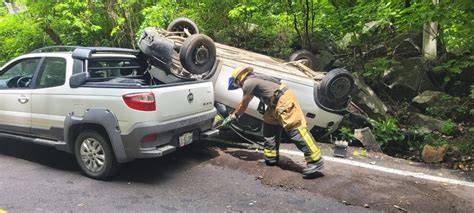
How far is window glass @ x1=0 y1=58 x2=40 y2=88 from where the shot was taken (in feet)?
17.9

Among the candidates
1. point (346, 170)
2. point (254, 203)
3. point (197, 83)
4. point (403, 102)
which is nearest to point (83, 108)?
point (197, 83)

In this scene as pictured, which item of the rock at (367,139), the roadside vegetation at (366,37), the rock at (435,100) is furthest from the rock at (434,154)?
the rock at (435,100)

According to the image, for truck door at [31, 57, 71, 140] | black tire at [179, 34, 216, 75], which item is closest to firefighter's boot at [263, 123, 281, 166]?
black tire at [179, 34, 216, 75]

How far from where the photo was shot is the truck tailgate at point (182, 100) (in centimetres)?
448

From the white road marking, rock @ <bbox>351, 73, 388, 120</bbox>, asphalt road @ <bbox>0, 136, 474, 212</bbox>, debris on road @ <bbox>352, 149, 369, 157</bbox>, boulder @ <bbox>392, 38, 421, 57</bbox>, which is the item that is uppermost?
boulder @ <bbox>392, 38, 421, 57</bbox>

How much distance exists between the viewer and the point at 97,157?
479 cm

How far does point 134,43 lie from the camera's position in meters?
11.0

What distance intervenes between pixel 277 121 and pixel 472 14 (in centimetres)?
322

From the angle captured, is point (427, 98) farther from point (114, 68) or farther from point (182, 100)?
point (114, 68)

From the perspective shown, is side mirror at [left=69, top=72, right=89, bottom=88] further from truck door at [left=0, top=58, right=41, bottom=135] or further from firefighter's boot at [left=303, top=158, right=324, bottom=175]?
firefighter's boot at [left=303, top=158, right=324, bottom=175]

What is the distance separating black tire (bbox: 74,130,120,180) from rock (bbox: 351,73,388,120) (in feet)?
14.7

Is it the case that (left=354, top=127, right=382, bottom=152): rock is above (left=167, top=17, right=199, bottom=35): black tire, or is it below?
below

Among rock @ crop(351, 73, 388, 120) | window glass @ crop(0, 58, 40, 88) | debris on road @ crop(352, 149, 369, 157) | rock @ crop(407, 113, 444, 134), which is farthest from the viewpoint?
rock @ crop(351, 73, 388, 120)

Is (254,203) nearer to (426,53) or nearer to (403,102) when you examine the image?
(403,102)
